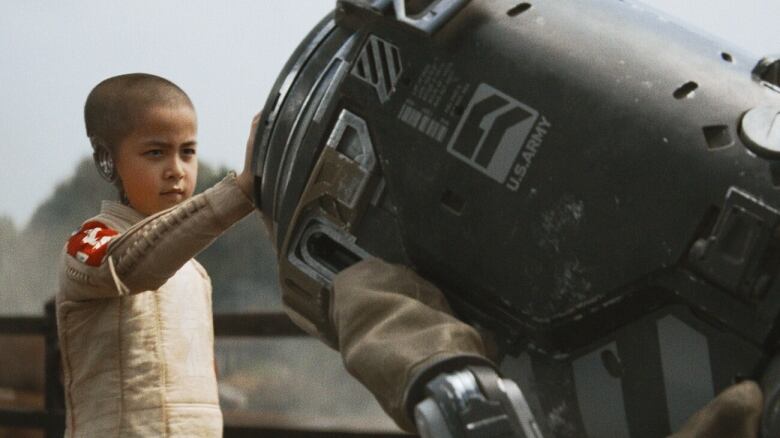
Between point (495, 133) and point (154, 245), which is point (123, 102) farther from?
point (495, 133)

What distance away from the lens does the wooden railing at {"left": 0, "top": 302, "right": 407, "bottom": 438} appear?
3197 mm

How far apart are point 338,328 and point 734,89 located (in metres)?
0.39

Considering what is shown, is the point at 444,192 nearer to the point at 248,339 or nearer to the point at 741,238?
the point at 741,238

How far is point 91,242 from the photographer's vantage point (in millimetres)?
1650

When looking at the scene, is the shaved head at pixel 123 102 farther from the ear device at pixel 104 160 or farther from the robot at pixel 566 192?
the robot at pixel 566 192

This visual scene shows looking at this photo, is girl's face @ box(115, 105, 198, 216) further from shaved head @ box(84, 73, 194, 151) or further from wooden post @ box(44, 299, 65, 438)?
wooden post @ box(44, 299, 65, 438)

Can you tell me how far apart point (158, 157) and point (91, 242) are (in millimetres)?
168

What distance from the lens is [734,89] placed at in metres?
1.03

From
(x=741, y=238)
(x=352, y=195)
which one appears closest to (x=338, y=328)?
(x=352, y=195)

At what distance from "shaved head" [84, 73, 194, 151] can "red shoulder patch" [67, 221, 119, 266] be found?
14cm

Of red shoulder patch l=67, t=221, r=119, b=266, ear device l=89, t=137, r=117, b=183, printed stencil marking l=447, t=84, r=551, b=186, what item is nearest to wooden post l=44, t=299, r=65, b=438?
ear device l=89, t=137, r=117, b=183

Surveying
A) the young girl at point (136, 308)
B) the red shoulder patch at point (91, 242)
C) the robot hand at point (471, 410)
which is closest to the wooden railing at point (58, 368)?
the young girl at point (136, 308)

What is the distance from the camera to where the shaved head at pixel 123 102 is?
1761 mm

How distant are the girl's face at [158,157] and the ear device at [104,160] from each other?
0.10 ft
